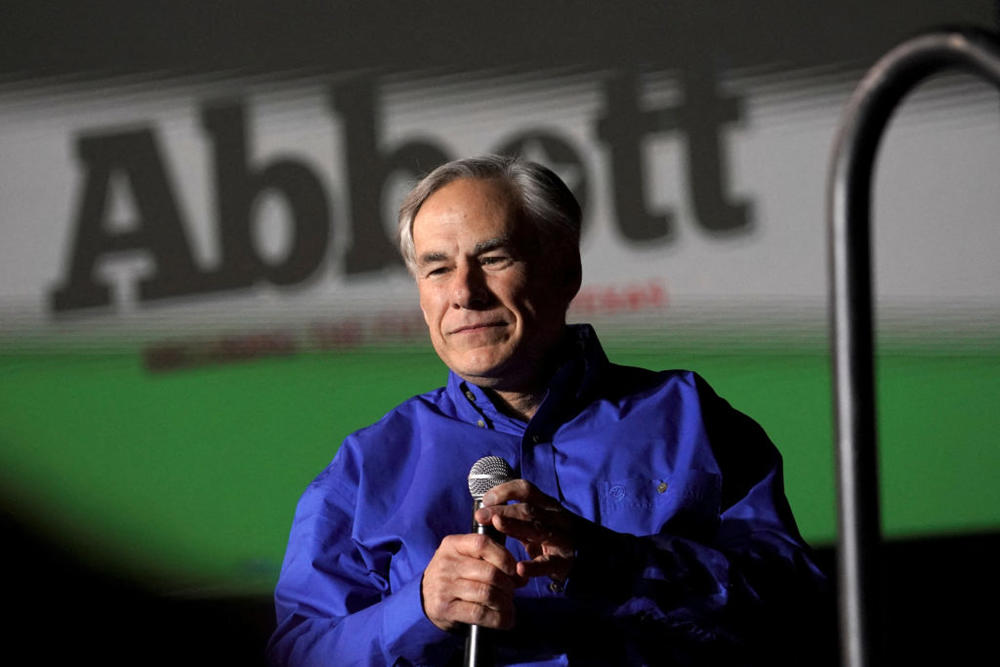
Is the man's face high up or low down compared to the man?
up

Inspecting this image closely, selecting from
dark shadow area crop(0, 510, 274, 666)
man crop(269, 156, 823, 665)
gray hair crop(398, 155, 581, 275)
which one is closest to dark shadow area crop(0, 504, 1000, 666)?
dark shadow area crop(0, 510, 274, 666)

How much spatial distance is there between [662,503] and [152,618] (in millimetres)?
1611

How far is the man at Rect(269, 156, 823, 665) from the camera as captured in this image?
4.72 feet

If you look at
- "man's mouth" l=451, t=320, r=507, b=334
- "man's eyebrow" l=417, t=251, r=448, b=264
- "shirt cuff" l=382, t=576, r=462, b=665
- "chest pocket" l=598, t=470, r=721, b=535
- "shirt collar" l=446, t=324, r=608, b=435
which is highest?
"man's eyebrow" l=417, t=251, r=448, b=264

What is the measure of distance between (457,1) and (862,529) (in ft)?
8.53

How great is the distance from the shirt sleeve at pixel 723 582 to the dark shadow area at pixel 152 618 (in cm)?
127

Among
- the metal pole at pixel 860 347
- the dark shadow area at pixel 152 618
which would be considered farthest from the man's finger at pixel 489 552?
the dark shadow area at pixel 152 618

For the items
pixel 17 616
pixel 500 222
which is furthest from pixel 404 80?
pixel 17 616

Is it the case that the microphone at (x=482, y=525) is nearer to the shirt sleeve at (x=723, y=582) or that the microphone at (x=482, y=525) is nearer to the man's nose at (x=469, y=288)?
the shirt sleeve at (x=723, y=582)

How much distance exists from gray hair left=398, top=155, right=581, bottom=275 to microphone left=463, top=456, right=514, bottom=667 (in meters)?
0.44

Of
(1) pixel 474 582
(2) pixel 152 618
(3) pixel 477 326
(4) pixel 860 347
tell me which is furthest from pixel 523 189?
(2) pixel 152 618

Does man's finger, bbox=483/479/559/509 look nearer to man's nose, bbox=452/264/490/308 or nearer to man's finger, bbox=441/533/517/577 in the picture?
man's finger, bbox=441/533/517/577

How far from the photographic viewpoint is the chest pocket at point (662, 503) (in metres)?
1.57

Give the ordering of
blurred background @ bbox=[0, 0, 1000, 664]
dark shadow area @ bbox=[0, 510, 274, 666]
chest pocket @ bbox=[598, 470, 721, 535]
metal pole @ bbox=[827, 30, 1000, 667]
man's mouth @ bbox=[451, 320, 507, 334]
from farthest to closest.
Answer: blurred background @ bbox=[0, 0, 1000, 664] < dark shadow area @ bbox=[0, 510, 274, 666] < man's mouth @ bbox=[451, 320, 507, 334] < chest pocket @ bbox=[598, 470, 721, 535] < metal pole @ bbox=[827, 30, 1000, 667]
